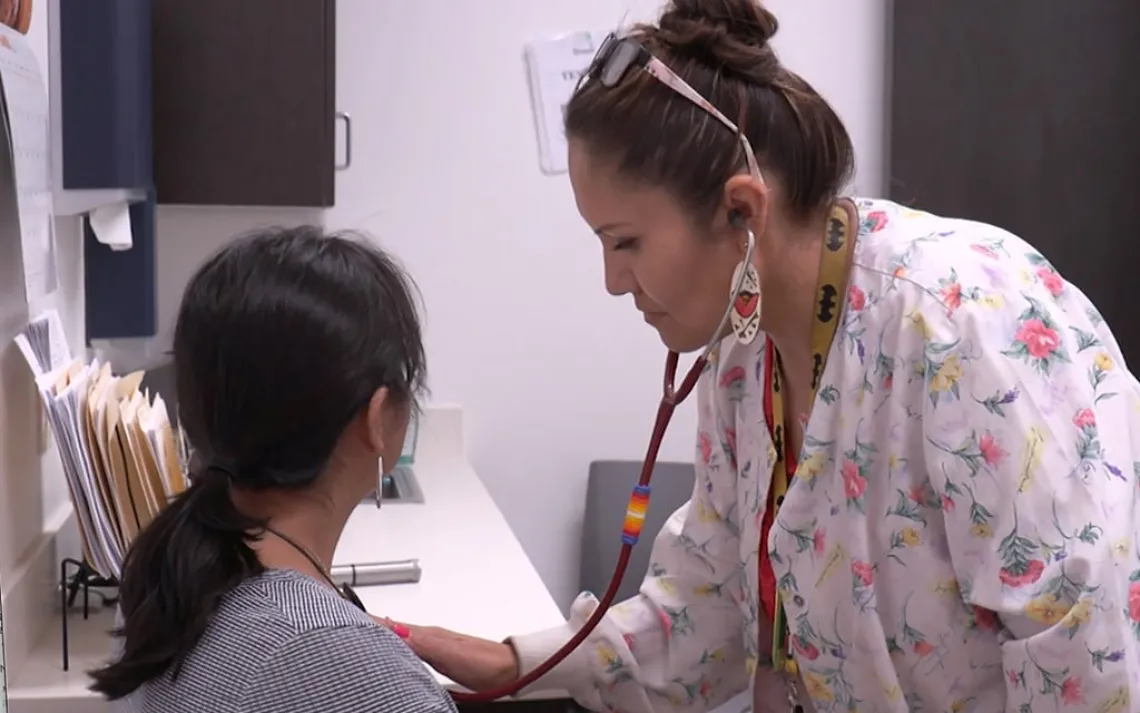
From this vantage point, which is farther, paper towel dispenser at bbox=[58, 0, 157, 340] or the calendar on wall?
paper towel dispenser at bbox=[58, 0, 157, 340]

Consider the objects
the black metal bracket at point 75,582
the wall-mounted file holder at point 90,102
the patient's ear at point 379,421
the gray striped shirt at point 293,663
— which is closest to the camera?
the gray striped shirt at point 293,663

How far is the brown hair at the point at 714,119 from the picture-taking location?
1112mm

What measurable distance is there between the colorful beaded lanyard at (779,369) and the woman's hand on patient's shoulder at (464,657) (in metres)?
0.28

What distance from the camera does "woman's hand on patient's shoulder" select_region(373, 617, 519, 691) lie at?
4.03ft

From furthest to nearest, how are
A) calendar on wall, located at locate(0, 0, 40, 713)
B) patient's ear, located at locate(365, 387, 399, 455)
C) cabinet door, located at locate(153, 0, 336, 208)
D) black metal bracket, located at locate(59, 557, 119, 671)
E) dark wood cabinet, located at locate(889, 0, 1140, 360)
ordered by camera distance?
dark wood cabinet, located at locate(889, 0, 1140, 360) → cabinet door, located at locate(153, 0, 336, 208) → black metal bracket, located at locate(59, 557, 119, 671) → calendar on wall, located at locate(0, 0, 40, 713) → patient's ear, located at locate(365, 387, 399, 455)

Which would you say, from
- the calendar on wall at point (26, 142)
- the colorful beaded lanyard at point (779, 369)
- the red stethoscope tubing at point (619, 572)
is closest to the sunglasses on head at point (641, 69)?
the colorful beaded lanyard at point (779, 369)

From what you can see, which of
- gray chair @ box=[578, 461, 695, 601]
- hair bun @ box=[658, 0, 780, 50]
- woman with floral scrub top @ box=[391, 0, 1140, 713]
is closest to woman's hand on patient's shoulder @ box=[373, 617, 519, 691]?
woman with floral scrub top @ box=[391, 0, 1140, 713]

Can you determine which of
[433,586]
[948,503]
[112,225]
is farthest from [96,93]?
[948,503]

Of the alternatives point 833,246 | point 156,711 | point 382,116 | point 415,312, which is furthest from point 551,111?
point 156,711

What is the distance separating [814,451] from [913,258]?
0.66 feet

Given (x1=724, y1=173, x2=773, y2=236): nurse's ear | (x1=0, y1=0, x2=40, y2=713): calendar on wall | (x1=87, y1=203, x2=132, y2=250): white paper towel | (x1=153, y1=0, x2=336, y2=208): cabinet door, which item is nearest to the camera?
(x1=724, y1=173, x2=773, y2=236): nurse's ear

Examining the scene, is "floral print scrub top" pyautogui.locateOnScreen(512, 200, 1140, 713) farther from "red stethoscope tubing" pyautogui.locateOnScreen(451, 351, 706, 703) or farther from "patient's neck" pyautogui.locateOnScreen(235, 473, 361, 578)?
"patient's neck" pyautogui.locateOnScreen(235, 473, 361, 578)

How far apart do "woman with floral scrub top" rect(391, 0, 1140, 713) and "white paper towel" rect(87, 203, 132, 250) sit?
31.3 inches

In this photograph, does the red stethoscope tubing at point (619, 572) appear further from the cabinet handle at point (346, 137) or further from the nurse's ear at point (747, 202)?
the cabinet handle at point (346, 137)
